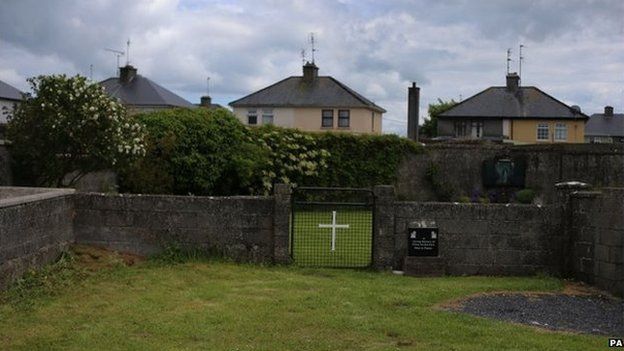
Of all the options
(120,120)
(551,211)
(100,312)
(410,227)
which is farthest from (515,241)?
(120,120)

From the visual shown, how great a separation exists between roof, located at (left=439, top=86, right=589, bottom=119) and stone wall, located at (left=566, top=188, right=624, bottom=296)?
139 feet

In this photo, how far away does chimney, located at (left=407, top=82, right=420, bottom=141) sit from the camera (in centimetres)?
4028

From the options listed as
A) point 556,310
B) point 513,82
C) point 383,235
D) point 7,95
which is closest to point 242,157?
point 383,235

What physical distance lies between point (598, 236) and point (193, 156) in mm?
13108

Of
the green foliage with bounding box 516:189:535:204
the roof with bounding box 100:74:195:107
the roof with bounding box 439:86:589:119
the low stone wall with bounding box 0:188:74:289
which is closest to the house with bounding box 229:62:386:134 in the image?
the roof with bounding box 100:74:195:107

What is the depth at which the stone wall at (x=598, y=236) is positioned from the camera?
10.7 m

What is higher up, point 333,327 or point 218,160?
point 218,160

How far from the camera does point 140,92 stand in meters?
51.1

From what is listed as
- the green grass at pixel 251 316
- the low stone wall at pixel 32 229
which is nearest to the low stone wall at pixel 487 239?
the green grass at pixel 251 316

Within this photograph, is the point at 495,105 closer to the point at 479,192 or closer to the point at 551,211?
the point at 479,192

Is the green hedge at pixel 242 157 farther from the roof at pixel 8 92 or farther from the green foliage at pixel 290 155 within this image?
the roof at pixel 8 92

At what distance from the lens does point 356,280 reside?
11.2 m

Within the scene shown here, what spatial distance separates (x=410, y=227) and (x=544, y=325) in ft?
13.8

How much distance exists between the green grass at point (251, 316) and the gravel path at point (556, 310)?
45cm
